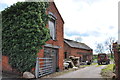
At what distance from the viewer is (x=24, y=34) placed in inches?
365

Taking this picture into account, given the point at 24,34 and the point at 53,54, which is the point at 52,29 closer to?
the point at 53,54

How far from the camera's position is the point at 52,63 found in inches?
488

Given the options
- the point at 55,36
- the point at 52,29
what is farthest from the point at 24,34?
the point at 55,36

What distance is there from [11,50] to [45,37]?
2725 mm

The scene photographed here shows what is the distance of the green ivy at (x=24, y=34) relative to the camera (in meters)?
9.26

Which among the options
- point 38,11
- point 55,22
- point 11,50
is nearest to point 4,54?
point 11,50

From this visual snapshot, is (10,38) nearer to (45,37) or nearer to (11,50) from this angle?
(11,50)

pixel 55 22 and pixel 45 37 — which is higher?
pixel 55 22

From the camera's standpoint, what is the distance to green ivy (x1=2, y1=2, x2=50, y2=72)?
30.4 ft

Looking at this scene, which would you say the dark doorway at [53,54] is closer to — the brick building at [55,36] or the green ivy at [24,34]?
the brick building at [55,36]

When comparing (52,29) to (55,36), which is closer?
(52,29)

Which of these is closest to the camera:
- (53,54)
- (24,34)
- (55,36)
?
(24,34)

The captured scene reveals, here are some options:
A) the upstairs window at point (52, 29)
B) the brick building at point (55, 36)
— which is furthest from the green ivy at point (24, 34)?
the upstairs window at point (52, 29)

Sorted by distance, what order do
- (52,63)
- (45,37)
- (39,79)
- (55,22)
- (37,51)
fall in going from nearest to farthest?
(39,79) → (37,51) → (45,37) → (52,63) → (55,22)
